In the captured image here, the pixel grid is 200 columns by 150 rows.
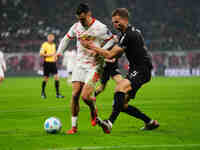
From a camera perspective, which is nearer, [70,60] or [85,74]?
[85,74]

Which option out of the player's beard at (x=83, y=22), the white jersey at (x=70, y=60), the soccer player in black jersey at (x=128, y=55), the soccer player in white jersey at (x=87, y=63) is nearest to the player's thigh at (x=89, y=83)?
the soccer player in white jersey at (x=87, y=63)

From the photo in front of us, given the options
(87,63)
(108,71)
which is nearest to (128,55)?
(87,63)

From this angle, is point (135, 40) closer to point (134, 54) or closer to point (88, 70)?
point (134, 54)

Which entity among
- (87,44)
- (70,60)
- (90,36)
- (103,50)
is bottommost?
A: (70,60)

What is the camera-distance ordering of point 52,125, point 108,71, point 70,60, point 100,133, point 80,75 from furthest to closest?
point 70,60, point 108,71, point 80,75, point 100,133, point 52,125

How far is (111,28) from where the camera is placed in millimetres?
39219

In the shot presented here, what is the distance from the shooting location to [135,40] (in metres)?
7.56

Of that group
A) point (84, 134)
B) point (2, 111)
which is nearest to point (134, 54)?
point (84, 134)

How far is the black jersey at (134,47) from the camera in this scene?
7504 mm

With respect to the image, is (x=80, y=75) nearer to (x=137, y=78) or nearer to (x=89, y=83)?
(x=89, y=83)

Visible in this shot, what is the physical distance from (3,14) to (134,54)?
1408 inches

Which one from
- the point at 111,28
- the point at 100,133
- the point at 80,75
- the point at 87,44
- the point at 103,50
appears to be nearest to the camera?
the point at 87,44

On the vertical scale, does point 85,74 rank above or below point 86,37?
below

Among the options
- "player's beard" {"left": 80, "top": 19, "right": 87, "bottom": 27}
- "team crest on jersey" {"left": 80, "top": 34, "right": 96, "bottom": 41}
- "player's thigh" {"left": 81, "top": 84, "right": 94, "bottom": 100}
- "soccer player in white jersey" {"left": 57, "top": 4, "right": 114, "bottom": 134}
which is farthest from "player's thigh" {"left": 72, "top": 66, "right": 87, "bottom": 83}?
"player's beard" {"left": 80, "top": 19, "right": 87, "bottom": 27}
